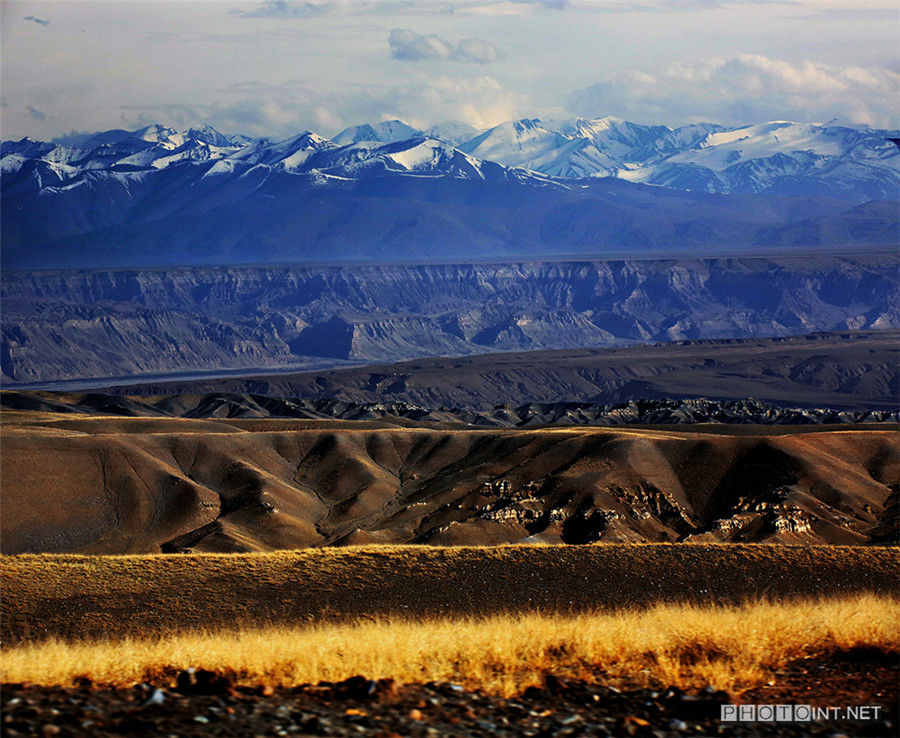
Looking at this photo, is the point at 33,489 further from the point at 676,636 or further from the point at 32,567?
the point at 676,636

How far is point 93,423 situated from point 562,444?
1434 inches

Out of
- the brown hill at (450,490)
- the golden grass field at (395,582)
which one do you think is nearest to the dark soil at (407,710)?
the golden grass field at (395,582)

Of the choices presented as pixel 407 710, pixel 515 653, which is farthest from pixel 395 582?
pixel 407 710

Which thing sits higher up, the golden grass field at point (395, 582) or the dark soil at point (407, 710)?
the dark soil at point (407, 710)

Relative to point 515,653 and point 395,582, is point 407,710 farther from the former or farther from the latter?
point 395,582

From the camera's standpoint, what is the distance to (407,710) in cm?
1144

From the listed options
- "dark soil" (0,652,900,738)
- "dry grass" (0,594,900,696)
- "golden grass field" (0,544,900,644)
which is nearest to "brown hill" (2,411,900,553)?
"golden grass field" (0,544,900,644)

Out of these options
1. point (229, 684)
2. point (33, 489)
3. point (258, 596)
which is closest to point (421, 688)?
point (229, 684)

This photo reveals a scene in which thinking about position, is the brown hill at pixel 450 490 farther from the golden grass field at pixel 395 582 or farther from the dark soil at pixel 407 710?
the dark soil at pixel 407 710

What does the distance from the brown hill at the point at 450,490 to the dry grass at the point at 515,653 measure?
3852 centimetres

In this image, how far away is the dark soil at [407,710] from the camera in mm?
10812

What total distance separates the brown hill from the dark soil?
41.8 m

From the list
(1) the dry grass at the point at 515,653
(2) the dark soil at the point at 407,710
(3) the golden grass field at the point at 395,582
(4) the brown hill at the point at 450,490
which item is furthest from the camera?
(4) the brown hill at the point at 450,490

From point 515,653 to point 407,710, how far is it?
2.90 metres
